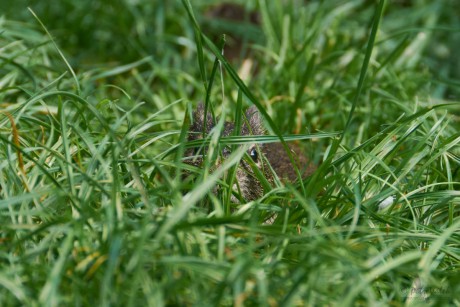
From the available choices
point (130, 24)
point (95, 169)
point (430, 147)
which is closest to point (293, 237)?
point (95, 169)

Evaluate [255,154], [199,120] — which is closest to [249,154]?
[255,154]

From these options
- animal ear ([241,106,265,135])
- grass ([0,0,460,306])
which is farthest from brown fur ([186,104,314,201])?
grass ([0,0,460,306])

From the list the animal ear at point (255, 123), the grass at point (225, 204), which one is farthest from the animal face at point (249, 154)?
the grass at point (225, 204)

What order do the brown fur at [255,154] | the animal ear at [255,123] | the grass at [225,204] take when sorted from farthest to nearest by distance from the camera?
the animal ear at [255,123] → the brown fur at [255,154] → the grass at [225,204]

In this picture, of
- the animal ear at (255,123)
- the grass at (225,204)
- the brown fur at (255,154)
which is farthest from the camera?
the animal ear at (255,123)

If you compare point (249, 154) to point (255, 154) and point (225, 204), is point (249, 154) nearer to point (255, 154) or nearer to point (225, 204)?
point (255, 154)

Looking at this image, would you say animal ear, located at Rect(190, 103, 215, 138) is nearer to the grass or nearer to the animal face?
the animal face

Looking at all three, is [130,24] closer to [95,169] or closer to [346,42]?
[346,42]

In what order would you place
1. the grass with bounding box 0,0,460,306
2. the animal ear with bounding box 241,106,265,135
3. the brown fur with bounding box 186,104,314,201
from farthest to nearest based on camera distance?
the animal ear with bounding box 241,106,265,135
the brown fur with bounding box 186,104,314,201
the grass with bounding box 0,0,460,306

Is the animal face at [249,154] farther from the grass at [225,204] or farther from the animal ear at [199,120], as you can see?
the grass at [225,204]
